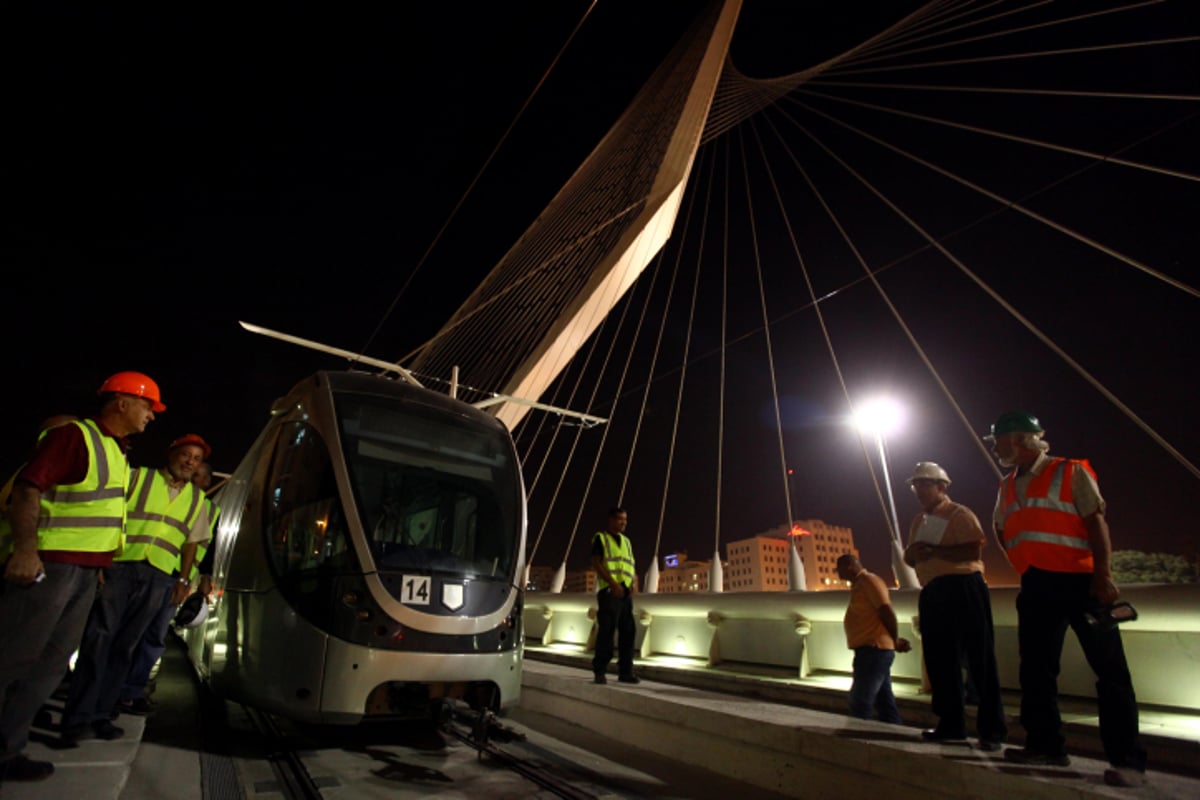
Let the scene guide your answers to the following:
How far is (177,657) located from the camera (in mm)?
9320

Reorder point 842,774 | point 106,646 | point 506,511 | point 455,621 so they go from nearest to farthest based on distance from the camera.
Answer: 1. point 842,774
2. point 106,646
3. point 455,621
4. point 506,511

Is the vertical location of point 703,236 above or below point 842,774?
above

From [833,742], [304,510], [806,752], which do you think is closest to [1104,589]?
[833,742]

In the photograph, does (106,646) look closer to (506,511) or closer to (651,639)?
(506,511)

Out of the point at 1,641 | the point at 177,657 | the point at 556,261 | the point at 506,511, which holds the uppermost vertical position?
the point at 556,261

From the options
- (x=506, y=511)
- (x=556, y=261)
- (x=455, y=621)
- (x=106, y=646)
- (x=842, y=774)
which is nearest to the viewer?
(x=842, y=774)

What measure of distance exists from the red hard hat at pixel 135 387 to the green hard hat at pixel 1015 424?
13.9 ft

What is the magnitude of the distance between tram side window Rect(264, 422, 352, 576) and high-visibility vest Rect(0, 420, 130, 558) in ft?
3.25

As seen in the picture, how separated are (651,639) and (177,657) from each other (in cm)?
726

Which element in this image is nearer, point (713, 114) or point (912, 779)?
point (912, 779)

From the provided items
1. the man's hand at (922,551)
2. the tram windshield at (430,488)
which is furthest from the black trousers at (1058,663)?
the tram windshield at (430,488)

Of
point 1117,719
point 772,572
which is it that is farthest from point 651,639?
point 772,572

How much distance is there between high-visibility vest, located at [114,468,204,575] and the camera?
12.8 feet

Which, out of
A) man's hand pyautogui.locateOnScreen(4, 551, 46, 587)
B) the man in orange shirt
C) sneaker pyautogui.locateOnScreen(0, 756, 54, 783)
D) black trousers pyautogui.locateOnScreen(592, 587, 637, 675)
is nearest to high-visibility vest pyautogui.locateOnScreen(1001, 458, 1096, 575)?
the man in orange shirt
